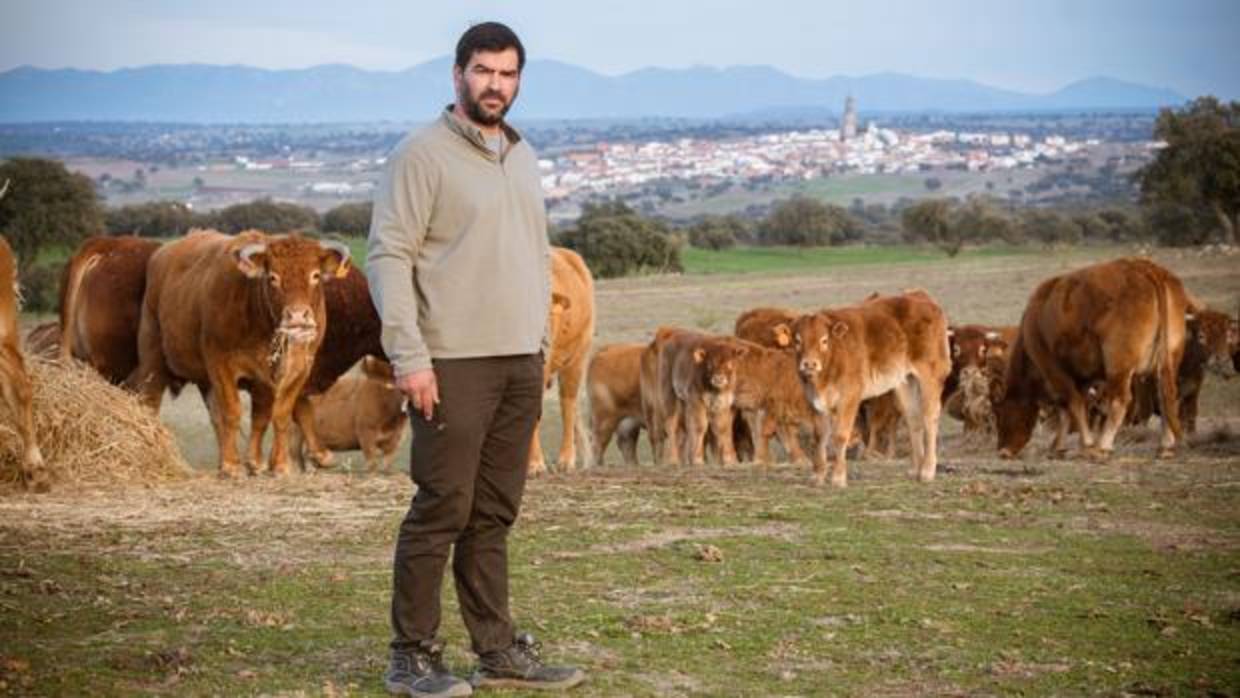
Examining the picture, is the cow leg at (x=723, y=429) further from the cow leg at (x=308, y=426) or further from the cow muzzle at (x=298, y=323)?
A: the cow muzzle at (x=298, y=323)

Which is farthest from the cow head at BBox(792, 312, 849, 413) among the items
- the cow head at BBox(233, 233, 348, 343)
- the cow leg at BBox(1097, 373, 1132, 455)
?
the cow leg at BBox(1097, 373, 1132, 455)

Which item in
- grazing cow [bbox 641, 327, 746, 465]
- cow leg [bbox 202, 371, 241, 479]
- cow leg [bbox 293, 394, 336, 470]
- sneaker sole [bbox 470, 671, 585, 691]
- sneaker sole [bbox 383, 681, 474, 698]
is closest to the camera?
sneaker sole [bbox 383, 681, 474, 698]

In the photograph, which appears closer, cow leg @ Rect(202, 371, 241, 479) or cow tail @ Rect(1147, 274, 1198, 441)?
cow leg @ Rect(202, 371, 241, 479)

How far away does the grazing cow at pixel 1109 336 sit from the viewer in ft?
63.2

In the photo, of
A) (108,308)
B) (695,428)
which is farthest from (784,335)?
(108,308)

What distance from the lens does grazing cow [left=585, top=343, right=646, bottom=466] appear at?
24.5 metres

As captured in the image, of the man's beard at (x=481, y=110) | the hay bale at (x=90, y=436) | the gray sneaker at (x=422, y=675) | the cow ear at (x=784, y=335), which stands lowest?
the hay bale at (x=90, y=436)

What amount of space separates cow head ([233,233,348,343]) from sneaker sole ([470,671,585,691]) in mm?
6847

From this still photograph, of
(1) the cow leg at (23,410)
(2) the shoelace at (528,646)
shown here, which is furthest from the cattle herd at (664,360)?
(2) the shoelace at (528,646)

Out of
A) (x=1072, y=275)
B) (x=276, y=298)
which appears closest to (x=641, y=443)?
(x=1072, y=275)

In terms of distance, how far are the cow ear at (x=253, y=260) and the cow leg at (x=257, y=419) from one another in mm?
1457

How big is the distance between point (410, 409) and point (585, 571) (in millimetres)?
3181

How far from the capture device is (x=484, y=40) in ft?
25.9

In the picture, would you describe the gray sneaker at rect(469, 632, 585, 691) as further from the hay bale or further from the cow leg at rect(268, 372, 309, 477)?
the cow leg at rect(268, 372, 309, 477)
